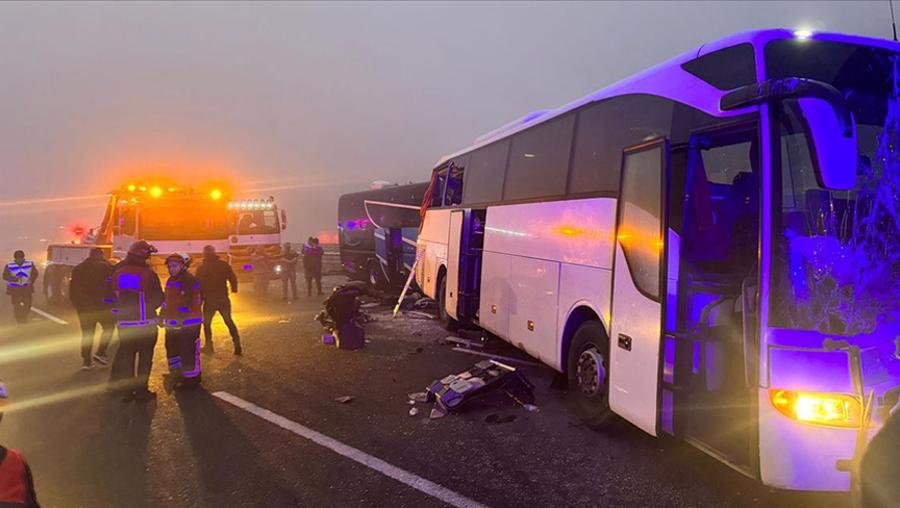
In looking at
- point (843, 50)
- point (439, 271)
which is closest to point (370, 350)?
point (439, 271)

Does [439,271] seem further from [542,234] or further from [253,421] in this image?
[253,421]

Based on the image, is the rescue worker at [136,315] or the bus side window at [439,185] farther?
the bus side window at [439,185]

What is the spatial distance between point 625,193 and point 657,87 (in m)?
0.96

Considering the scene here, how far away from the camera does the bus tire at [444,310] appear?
984 centimetres

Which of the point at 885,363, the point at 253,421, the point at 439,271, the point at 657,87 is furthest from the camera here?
the point at 439,271

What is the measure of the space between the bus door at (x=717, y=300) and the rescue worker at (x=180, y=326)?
568cm

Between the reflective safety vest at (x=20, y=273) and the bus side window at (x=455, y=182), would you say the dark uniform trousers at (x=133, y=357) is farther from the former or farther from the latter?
the reflective safety vest at (x=20, y=273)

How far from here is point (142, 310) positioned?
5.95 meters

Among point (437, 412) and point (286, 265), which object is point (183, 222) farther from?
point (437, 412)

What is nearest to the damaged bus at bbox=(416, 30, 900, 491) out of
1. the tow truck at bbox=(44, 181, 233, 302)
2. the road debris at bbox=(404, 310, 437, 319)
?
the road debris at bbox=(404, 310, 437, 319)

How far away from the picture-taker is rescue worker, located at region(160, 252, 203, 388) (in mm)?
6406

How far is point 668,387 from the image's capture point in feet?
13.1

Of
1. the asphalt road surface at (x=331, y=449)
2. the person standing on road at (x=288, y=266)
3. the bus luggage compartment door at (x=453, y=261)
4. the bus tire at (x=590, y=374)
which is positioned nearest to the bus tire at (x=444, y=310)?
the bus luggage compartment door at (x=453, y=261)

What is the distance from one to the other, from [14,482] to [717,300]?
426 cm
